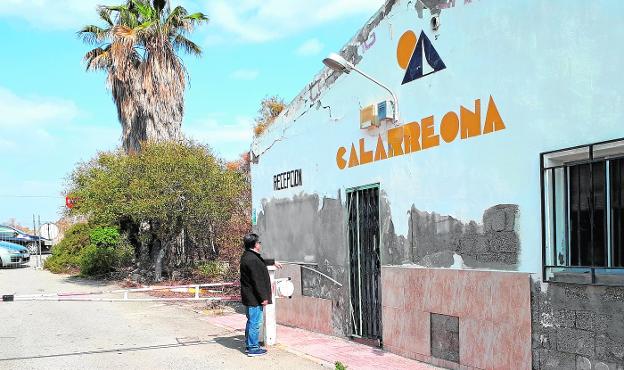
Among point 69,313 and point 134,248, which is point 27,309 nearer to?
point 69,313

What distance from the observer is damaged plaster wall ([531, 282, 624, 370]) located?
15.6 ft

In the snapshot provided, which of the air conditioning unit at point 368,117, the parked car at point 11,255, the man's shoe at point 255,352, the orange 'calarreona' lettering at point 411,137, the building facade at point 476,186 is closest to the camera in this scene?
the building facade at point 476,186

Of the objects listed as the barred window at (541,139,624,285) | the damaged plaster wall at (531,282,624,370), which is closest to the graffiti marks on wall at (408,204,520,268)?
the barred window at (541,139,624,285)

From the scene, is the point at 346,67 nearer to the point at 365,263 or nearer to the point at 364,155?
the point at 364,155

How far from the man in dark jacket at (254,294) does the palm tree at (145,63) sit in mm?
14936

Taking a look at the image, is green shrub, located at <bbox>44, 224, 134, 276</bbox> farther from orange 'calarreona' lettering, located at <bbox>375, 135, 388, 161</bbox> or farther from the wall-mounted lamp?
the wall-mounted lamp

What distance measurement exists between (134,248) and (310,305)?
13396 mm

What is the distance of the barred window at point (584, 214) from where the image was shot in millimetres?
4848

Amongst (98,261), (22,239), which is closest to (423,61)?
(98,261)

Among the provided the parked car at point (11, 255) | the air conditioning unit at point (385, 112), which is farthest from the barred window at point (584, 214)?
the parked car at point (11, 255)

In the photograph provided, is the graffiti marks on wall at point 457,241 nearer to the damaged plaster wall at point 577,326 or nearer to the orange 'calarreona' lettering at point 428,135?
the damaged plaster wall at point 577,326

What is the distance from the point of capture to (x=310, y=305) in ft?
31.4

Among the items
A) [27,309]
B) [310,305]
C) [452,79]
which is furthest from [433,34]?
[27,309]

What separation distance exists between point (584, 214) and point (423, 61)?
292 centimetres
